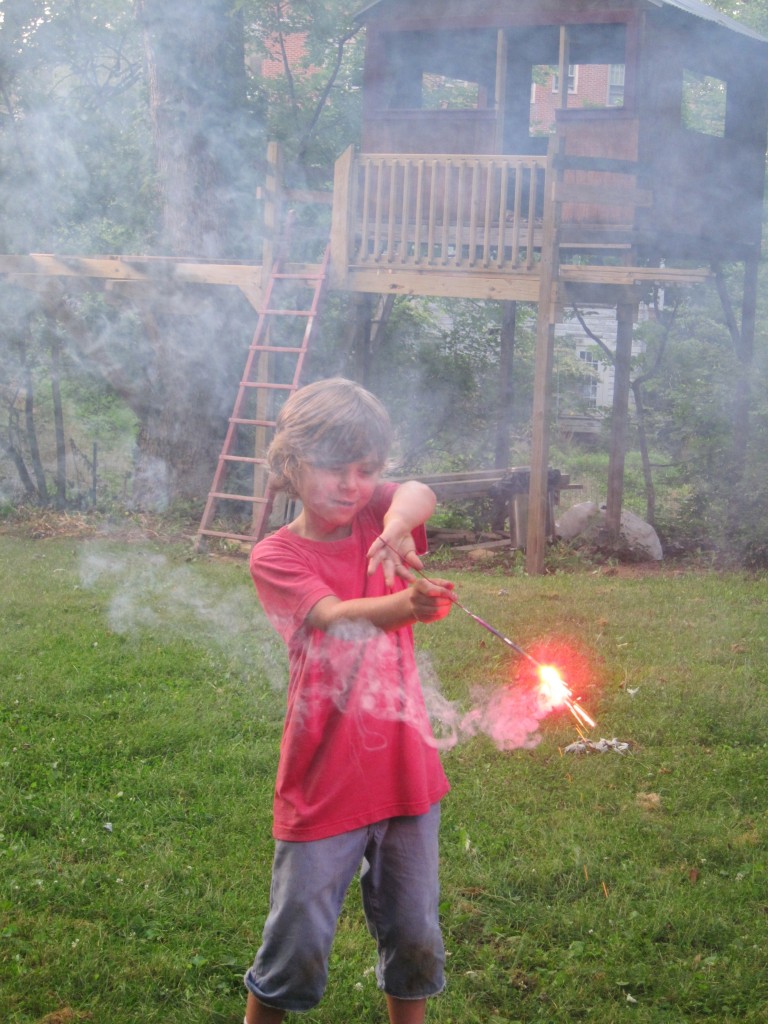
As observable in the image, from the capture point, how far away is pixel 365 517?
8.25ft

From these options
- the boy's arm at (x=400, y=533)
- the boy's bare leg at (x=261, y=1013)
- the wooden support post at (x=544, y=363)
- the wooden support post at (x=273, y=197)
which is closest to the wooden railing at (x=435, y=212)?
the wooden support post at (x=544, y=363)

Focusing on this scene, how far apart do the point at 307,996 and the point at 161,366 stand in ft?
32.3

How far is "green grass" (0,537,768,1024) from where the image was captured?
296 cm

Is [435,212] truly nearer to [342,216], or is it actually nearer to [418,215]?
[418,215]

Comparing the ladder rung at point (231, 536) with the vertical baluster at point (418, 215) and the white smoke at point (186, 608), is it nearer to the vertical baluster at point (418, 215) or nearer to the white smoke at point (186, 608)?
the white smoke at point (186, 608)

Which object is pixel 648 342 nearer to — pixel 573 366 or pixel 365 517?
pixel 573 366

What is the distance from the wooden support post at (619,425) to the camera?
33.3ft

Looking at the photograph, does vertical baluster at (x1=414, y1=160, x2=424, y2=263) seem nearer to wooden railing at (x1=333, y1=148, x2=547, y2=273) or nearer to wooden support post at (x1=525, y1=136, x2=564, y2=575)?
wooden railing at (x1=333, y1=148, x2=547, y2=273)

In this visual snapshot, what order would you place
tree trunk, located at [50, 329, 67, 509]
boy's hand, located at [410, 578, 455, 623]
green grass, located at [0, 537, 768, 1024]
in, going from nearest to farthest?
boy's hand, located at [410, 578, 455, 623]
green grass, located at [0, 537, 768, 1024]
tree trunk, located at [50, 329, 67, 509]

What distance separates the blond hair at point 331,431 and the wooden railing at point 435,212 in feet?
21.4

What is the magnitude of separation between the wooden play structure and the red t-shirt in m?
5.99

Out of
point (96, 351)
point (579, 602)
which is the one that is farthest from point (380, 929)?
point (96, 351)

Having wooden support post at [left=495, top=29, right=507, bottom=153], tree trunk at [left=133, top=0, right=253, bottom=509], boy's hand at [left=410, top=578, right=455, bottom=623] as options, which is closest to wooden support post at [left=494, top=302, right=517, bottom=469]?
wooden support post at [left=495, top=29, right=507, bottom=153]

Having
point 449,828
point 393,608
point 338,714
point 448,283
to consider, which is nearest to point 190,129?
point 448,283
